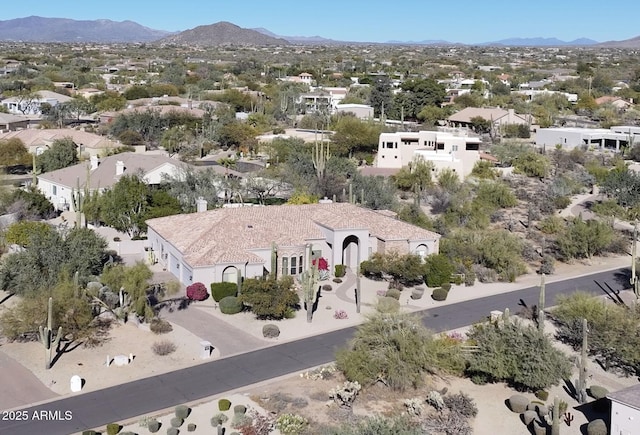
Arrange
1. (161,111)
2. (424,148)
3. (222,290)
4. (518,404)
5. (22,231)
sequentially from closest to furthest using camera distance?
(518,404) → (222,290) → (22,231) → (424,148) → (161,111)

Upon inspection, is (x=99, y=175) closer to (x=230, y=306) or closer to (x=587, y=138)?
(x=230, y=306)

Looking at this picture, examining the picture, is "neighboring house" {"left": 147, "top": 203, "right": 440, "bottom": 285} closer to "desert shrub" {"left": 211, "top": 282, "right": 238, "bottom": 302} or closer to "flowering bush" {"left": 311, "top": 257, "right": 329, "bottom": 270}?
"flowering bush" {"left": 311, "top": 257, "right": 329, "bottom": 270}

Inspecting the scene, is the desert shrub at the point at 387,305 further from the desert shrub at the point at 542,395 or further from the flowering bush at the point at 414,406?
the desert shrub at the point at 542,395

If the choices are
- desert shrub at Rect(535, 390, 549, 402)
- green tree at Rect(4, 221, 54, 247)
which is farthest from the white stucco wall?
green tree at Rect(4, 221, 54, 247)

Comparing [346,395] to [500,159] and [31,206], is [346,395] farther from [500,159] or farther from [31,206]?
[500,159]

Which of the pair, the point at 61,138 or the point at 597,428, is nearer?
the point at 597,428

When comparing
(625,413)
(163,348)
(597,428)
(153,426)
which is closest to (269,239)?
(163,348)

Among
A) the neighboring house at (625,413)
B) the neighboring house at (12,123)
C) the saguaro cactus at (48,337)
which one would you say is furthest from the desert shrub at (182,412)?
the neighboring house at (12,123)
